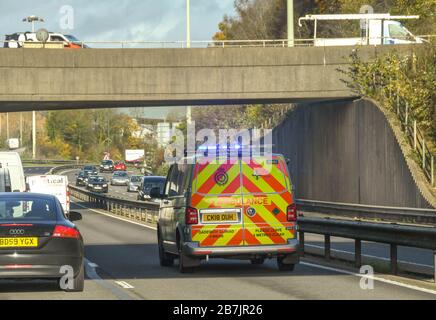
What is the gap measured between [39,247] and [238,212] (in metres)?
4.33

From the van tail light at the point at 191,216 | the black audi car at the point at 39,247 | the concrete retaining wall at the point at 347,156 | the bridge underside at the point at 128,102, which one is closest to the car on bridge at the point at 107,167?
the concrete retaining wall at the point at 347,156

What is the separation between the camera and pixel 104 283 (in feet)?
56.7

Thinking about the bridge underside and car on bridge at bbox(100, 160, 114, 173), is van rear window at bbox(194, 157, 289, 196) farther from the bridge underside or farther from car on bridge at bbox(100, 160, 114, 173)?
car on bridge at bbox(100, 160, 114, 173)

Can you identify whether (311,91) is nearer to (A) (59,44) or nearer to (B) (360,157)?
(B) (360,157)

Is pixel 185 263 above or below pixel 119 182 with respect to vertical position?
above

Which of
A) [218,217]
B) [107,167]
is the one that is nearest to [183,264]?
[218,217]

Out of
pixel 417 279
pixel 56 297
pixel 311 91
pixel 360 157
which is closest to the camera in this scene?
pixel 56 297

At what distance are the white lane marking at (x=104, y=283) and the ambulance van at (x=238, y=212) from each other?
152cm

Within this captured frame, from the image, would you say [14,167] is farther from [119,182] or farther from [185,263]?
[119,182]

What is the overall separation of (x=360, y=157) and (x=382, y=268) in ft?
81.4

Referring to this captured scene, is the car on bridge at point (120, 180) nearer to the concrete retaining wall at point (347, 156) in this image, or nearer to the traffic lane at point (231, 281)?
the concrete retaining wall at point (347, 156)

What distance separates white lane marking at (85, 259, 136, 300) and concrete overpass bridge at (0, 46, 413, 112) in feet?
82.6

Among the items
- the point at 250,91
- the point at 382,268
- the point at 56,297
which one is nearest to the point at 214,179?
the point at 382,268
